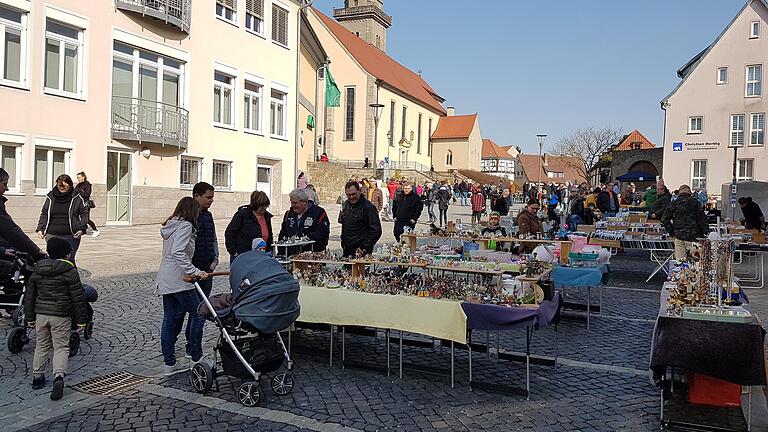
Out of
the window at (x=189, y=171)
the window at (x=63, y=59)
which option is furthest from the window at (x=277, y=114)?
the window at (x=63, y=59)

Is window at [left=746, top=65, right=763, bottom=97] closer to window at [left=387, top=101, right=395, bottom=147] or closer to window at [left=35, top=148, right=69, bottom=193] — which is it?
window at [left=387, top=101, right=395, bottom=147]

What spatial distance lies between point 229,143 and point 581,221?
15.2 meters

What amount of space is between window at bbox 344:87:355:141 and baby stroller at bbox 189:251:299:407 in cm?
5441

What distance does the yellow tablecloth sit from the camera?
5.92m

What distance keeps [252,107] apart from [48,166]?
10.7 meters

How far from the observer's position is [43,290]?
5.81 m

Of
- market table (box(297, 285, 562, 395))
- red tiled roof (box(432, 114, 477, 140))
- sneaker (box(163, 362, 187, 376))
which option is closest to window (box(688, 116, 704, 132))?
market table (box(297, 285, 562, 395))

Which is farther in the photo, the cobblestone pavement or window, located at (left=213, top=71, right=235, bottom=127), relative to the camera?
window, located at (left=213, top=71, right=235, bottom=127)

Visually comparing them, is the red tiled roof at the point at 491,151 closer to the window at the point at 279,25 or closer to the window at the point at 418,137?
the window at the point at 418,137

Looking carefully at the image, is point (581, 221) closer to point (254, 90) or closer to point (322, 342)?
point (322, 342)

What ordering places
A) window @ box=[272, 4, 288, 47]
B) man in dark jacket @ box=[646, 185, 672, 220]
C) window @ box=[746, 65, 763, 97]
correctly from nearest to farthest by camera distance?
man in dark jacket @ box=[646, 185, 672, 220] < window @ box=[272, 4, 288, 47] < window @ box=[746, 65, 763, 97]

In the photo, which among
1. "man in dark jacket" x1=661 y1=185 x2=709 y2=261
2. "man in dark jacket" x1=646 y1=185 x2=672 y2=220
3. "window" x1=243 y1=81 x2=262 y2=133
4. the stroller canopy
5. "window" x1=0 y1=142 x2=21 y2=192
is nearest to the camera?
the stroller canopy

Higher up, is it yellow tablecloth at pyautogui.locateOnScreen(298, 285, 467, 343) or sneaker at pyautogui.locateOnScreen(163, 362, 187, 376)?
yellow tablecloth at pyautogui.locateOnScreen(298, 285, 467, 343)

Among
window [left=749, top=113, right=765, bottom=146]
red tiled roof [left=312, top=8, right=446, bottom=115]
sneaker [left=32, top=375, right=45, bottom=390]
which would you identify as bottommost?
sneaker [left=32, top=375, right=45, bottom=390]
